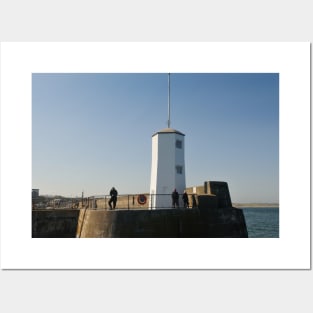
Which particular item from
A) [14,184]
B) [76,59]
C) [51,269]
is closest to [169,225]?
[51,269]

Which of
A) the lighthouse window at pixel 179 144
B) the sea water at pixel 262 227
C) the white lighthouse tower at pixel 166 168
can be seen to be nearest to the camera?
the white lighthouse tower at pixel 166 168

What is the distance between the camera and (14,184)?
11211 millimetres

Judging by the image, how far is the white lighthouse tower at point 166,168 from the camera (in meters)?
15.3

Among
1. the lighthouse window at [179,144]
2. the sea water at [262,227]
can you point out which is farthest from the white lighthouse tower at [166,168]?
the sea water at [262,227]

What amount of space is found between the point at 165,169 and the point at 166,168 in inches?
2.0

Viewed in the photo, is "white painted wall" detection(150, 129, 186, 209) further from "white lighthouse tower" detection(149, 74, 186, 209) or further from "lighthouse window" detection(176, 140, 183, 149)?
"lighthouse window" detection(176, 140, 183, 149)

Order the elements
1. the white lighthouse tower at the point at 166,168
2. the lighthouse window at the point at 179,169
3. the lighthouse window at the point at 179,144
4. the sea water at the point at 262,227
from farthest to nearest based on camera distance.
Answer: the sea water at the point at 262,227 < the lighthouse window at the point at 179,144 < the lighthouse window at the point at 179,169 < the white lighthouse tower at the point at 166,168

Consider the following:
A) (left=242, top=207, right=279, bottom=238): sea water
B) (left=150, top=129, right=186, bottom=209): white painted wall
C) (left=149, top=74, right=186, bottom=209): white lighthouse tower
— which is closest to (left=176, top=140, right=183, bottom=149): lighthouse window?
(left=149, top=74, right=186, bottom=209): white lighthouse tower

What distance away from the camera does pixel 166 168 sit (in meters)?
15.4

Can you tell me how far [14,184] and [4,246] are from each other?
1680 millimetres

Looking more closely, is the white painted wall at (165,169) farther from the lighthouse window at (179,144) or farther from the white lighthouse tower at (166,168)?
the lighthouse window at (179,144)

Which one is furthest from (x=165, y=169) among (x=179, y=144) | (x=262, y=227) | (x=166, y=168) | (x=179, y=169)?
(x=262, y=227)

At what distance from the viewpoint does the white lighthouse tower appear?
15289mm

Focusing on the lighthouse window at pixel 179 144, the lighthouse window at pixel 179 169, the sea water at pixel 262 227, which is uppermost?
the lighthouse window at pixel 179 144
